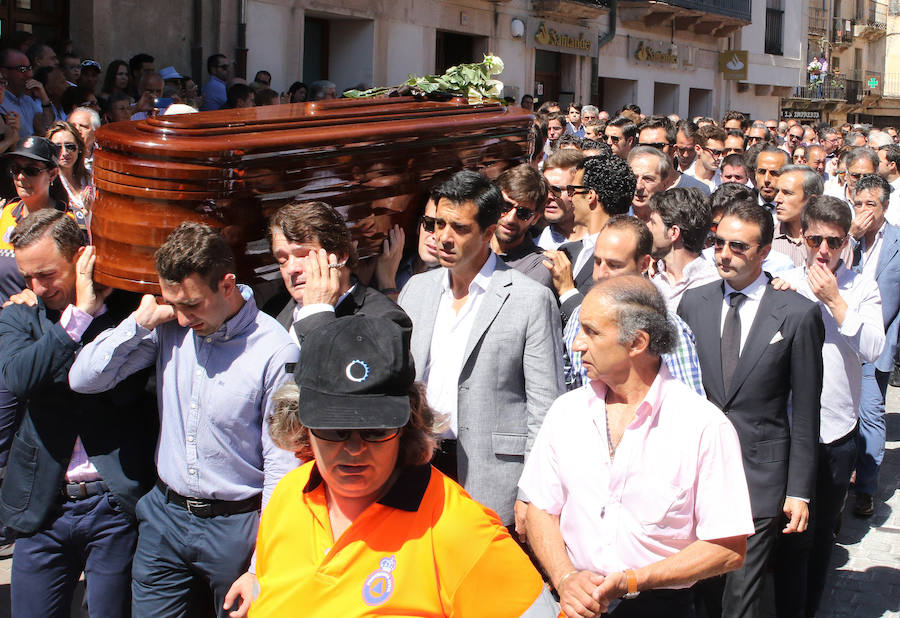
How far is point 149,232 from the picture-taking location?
3416 millimetres

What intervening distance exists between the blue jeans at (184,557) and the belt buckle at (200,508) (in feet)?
0.06

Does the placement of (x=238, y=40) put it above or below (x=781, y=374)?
above

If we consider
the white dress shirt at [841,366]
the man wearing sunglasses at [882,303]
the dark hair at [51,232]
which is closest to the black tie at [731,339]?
the white dress shirt at [841,366]

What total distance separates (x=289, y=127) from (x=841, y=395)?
267 centimetres

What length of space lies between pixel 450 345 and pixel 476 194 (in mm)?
544

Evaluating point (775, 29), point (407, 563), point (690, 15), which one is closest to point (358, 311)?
point (407, 563)

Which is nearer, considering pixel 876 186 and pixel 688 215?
pixel 688 215

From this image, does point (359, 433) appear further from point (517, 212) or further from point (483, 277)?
point (517, 212)

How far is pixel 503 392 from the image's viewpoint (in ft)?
11.3

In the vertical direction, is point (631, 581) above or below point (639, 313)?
below

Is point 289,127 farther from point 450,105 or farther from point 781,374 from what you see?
point 781,374

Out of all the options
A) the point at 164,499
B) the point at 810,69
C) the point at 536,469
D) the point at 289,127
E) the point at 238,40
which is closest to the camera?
the point at 536,469

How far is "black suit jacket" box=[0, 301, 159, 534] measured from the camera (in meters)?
3.44

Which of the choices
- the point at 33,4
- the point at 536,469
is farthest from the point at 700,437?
the point at 33,4
